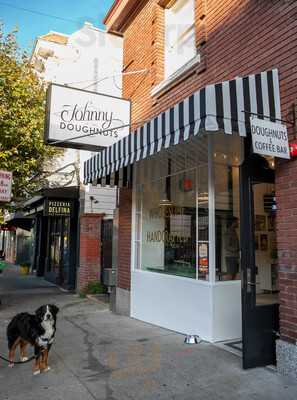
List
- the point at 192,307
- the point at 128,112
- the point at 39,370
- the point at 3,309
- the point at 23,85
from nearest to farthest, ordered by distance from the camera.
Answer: the point at 39,370 < the point at 192,307 < the point at 128,112 < the point at 3,309 < the point at 23,85

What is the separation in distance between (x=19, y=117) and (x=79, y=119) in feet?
15.7

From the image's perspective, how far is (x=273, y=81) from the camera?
15.3 ft

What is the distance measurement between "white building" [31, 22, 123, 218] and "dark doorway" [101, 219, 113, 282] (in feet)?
3.34

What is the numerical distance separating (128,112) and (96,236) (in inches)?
196

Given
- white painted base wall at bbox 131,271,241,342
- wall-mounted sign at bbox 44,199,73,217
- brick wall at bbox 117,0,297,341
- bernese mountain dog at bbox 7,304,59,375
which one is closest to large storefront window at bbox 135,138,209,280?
white painted base wall at bbox 131,271,241,342

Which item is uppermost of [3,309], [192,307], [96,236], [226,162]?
[226,162]

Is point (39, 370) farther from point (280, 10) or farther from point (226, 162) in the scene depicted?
point (280, 10)

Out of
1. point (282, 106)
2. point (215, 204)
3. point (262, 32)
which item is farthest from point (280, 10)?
point (215, 204)

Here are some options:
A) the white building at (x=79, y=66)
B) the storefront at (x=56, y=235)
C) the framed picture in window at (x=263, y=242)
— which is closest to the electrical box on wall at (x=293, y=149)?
the framed picture in window at (x=263, y=242)

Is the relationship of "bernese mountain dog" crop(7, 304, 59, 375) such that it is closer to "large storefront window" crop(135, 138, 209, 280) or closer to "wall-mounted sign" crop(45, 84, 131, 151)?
"large storefront window" crop(135, 138, 209, 280)

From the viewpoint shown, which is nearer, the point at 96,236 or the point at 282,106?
the point at 282,106

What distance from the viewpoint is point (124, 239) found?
860 cm

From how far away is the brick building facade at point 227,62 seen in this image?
449 cm

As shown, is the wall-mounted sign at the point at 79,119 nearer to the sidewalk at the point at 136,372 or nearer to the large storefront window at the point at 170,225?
the large storefront window at the point at 170,225
